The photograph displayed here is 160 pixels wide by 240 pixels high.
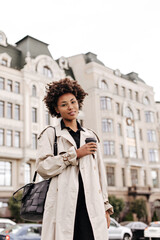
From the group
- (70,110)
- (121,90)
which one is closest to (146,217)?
(121,90)

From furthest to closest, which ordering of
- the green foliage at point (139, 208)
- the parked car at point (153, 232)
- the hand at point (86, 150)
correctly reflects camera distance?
the green foliage at point (139, 208) → the parked car at point (153, 232) → the hand at point (86, 150)

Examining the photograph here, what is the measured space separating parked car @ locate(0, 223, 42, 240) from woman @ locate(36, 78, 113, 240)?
31.9 feet

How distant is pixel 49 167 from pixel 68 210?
45cm

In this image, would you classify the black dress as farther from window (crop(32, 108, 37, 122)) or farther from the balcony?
the balcony

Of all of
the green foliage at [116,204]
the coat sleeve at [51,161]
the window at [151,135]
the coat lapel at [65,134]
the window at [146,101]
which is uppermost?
the window at [146,101]

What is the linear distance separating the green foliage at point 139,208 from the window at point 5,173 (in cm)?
1573

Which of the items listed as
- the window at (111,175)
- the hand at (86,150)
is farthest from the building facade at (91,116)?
the hand at (86,150)

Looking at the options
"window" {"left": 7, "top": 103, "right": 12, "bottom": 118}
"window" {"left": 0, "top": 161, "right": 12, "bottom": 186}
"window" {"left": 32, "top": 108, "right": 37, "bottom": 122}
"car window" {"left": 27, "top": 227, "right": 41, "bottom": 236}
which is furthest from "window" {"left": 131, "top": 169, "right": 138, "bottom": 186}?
"car window" {"left": 27, "top": 227, "right": 41, "bottom": 236}

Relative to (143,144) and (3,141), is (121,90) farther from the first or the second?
(3,141)

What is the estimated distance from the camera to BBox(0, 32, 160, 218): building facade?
109 ft

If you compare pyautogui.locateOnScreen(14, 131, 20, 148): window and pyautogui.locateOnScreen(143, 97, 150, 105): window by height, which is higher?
pyautogui.locateOnScreen(143, 97, 150, 105): window

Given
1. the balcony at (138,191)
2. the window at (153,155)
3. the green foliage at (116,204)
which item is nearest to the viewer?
the green foliage at (116,204)

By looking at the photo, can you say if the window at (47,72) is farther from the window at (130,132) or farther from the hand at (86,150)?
the hand at (86,150)

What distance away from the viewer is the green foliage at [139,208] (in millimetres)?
39537
